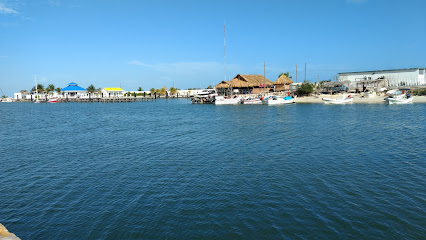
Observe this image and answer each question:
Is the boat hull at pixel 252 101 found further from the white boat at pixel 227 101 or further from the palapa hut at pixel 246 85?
the palapa hut at pixel 246 85

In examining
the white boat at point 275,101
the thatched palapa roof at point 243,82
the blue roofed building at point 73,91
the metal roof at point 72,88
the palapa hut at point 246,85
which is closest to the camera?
the white boat at point 275,101

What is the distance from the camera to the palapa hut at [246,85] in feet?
290

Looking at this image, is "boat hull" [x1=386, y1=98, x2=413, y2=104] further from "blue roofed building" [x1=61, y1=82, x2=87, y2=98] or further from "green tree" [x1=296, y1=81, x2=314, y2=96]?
"blue roofed building" [x1=61, y1=82, x2=87, y2=98]

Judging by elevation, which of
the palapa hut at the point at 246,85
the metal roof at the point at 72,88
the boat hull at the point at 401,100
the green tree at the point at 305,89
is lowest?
the boat hull at the point at 401,100

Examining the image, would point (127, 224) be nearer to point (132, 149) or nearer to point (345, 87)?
point (132, 149)

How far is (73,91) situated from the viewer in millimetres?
141250

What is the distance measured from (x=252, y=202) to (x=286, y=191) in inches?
70.7

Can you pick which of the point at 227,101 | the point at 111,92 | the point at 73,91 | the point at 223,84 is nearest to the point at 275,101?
the point at 227,101

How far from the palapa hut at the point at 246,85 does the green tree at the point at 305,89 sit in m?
10.4

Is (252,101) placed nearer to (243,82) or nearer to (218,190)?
(243,82)

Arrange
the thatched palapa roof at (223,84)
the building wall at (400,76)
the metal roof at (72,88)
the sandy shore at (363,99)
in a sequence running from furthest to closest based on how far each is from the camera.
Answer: the metal roof at (72,88), the thatched palapa roof at (223,84), the building wall at (400,76), the sandy shore at (363,99)

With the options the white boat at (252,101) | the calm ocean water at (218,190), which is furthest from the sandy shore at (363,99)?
the calm ocean water at (218,190)

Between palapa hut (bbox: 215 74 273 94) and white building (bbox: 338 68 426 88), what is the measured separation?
24686 millimetres

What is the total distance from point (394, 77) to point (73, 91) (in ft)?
441
